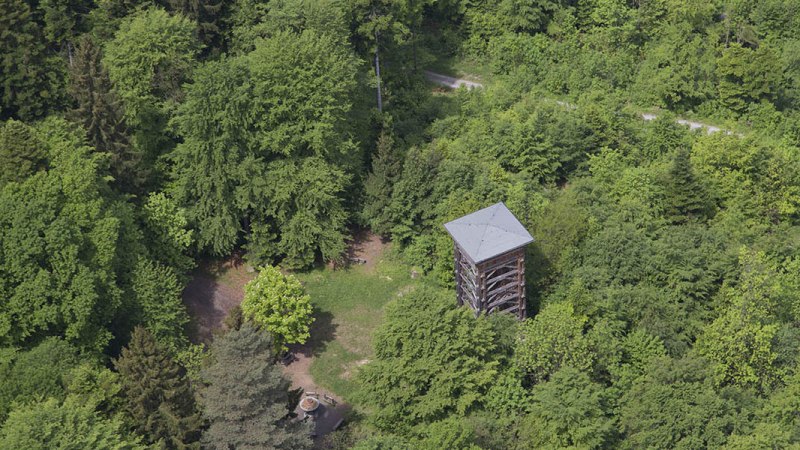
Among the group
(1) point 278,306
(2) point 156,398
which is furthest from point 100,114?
(2) point 156,398

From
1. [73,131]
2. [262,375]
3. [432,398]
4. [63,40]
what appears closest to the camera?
[262,375]

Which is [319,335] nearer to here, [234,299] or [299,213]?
[234,299]

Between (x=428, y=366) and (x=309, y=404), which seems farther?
(x=309, y=404)

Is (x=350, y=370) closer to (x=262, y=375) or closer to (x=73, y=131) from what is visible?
(x=262, y=375)

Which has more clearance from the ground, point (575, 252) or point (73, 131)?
point (73, 131)

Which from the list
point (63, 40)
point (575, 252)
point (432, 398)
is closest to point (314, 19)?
point (63, 40)
